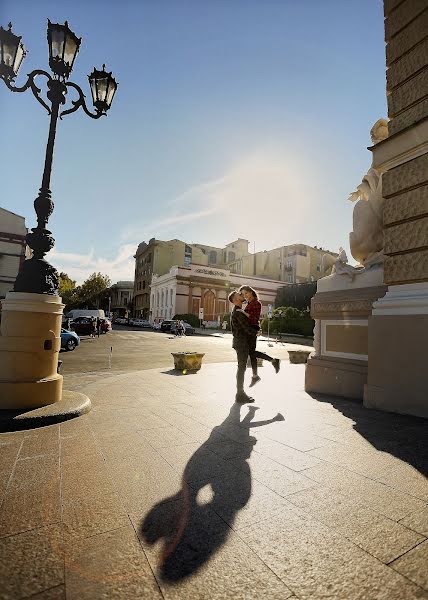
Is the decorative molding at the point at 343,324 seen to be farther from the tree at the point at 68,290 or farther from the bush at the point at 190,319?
the tree at the point at 68,290

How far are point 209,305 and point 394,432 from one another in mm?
49832

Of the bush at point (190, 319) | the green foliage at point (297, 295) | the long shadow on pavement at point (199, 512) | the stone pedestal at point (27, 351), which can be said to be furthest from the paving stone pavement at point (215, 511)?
the bush at point (190, 319)

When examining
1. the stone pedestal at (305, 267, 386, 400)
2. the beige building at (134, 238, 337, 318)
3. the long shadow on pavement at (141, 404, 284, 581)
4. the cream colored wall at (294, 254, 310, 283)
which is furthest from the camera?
the beige building at (134, 238, 337, 318)

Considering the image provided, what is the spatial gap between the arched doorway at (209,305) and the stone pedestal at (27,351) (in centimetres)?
4830

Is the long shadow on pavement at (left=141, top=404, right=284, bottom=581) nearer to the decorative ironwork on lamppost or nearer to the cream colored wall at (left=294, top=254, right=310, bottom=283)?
the decorative ironwork on lamppost

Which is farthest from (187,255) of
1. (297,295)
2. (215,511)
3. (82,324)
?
(215,511)

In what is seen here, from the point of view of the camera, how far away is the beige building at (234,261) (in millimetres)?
60875

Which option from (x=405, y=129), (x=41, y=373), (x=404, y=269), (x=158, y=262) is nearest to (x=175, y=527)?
(x=41, y=373)

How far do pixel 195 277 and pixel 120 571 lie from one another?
167 feet

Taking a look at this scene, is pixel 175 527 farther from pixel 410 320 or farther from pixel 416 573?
pixel 410 320

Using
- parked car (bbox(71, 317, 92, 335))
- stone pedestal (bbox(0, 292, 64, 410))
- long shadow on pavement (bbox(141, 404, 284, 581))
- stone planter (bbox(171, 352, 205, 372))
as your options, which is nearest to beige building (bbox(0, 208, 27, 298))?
parked car (bbox(71, 317, 92, 335))

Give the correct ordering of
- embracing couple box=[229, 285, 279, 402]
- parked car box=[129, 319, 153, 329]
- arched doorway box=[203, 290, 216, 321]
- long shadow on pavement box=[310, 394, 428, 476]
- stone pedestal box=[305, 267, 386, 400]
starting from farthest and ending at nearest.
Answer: arched doorway box=[203, 290, 216, 321] < parked car box=[129, 319, 153, 329] < stone pedestal box=[305, 267, 386, 400] < embracing couple box=[229, 285, 279, 402] < long shadow on pavement box=[310, 394, 428, 476]

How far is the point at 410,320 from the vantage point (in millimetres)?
4316

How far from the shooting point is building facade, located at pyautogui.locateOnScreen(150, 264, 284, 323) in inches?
2029
